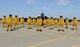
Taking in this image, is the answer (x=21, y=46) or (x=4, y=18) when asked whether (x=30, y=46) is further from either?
(x=4, y=18)

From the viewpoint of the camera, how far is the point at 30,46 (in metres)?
13.4

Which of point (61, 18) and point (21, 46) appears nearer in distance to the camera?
point (21, 46)

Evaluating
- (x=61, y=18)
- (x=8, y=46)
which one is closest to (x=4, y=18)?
(x=61, y=18)

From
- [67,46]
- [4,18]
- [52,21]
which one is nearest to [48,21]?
[52,21]

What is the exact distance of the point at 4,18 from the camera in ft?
123

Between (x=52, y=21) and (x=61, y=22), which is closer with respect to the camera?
(x=61, y=22)

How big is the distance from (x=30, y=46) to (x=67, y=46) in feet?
7.40

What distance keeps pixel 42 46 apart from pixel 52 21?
2408cm

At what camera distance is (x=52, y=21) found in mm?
37688

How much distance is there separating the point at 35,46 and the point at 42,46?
0.43 metres

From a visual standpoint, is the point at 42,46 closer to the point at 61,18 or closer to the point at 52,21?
the point at 61,18

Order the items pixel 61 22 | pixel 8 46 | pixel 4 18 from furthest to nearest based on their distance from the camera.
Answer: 1. pixel 4 18
2. pixel 61 22
3. pixel 8 46

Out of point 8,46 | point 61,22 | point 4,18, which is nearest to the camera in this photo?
point 8,46

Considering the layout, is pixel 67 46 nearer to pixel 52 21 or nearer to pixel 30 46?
pixel 30 46
